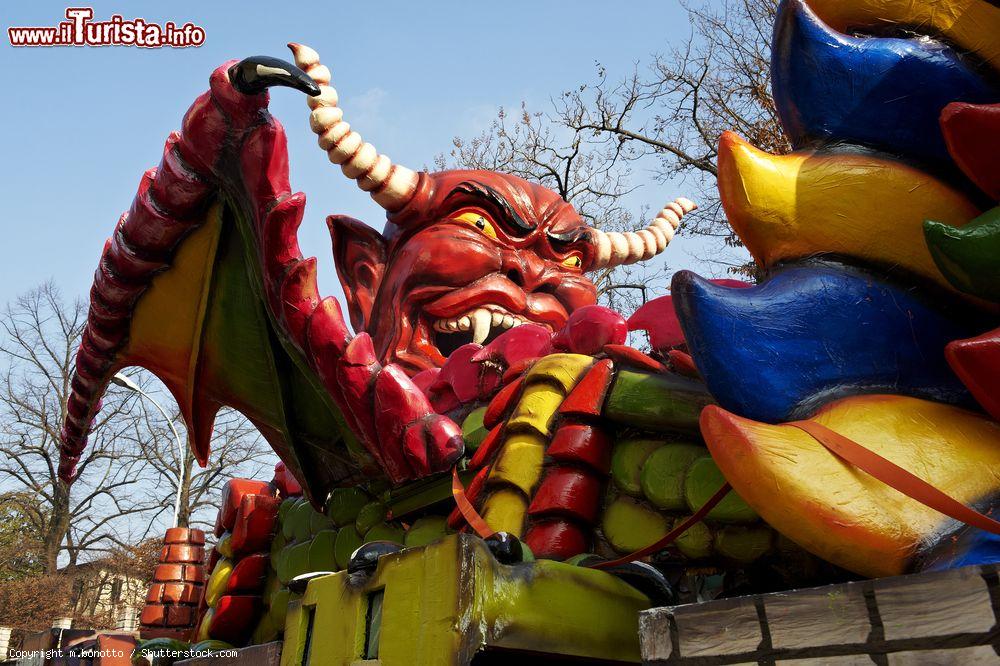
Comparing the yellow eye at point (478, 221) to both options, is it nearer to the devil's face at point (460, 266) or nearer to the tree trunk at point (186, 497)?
the devil's face at point (460, 266)

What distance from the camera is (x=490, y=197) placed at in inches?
162

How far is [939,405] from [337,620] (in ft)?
4.50

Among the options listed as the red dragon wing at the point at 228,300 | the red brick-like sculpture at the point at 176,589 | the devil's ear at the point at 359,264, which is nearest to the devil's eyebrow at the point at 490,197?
the devil's ear at the point at 359,264

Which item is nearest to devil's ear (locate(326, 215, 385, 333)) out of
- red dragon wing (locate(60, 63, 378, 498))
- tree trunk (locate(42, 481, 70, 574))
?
red dragon wing (locate(60, 63, 378, 498))

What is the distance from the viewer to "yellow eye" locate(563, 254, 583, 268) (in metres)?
4.37

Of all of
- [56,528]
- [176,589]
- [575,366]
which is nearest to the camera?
[575,366]

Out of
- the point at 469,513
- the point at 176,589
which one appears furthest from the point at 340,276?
the point at 176,589

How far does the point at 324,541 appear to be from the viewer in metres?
3.70

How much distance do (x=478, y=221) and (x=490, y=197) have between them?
0.12 m

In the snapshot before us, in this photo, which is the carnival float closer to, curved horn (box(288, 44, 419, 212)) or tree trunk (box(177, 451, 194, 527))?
curved horn (box(288, 44, 419, 212))

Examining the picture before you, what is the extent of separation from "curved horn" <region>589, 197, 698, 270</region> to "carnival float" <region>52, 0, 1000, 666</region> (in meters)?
0.37

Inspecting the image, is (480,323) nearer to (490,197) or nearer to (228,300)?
(490,197)

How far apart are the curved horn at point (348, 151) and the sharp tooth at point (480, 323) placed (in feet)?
1.99

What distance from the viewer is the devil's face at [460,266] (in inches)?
157
